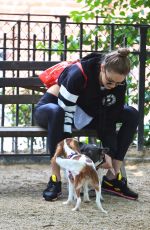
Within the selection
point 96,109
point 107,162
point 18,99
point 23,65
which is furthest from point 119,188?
point 23,65

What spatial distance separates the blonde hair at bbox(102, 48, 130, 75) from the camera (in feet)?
13.5

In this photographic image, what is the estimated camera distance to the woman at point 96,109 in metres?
4.24

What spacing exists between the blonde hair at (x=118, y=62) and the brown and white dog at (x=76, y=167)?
1.90 ft

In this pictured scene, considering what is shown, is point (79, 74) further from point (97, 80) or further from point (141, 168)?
point (141, 168)

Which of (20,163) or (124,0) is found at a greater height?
(124,0)

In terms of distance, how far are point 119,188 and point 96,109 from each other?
2.09 feet

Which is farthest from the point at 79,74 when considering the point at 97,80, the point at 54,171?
the point at 54,171

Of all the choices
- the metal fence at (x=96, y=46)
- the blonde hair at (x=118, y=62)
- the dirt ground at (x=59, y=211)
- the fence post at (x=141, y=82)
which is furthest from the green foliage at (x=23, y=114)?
the blonde hair at (x=118, y=62)

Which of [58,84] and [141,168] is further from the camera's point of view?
[141,168]

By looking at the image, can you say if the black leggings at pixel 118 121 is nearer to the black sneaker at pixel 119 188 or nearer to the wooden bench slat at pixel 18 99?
the black sneaker at pixel 119 188

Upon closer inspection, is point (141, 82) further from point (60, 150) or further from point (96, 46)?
point (60, 150)

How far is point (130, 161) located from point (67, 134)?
1.81 m

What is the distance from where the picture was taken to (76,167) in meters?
3.96

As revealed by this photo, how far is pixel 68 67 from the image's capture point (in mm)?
4473
